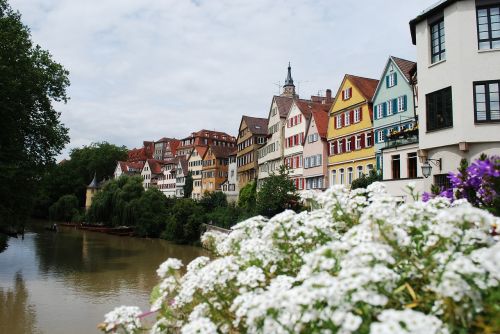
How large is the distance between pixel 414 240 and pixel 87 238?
5600 cm

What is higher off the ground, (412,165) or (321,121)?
(321,121)

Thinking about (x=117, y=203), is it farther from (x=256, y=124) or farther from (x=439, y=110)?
(x=439, y=110)

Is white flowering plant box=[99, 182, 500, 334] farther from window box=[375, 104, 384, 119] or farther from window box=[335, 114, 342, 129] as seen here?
window box=[335, 114, 342, 129]

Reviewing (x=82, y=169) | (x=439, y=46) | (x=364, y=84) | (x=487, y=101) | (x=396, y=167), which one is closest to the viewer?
(x=487, y=101)

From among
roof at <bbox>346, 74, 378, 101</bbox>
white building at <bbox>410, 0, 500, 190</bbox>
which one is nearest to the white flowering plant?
white building at <bbox>410, 0, 500, 190</bbox>

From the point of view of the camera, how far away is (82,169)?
103 meters

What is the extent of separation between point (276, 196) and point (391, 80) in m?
12.1

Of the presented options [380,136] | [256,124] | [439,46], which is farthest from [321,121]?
[439,46]

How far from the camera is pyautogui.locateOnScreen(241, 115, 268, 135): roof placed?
5865 cm

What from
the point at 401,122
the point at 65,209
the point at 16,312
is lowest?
the point at 16,312

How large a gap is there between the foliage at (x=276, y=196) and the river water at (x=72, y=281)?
27.5 feet

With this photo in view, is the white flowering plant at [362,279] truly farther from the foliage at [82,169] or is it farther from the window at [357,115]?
the foliage at [82,169]

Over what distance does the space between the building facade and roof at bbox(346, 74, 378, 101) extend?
21537 mm

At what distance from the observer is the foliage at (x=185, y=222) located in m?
45.9
